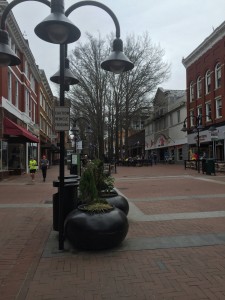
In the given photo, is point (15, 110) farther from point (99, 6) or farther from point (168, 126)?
point (168, 126)

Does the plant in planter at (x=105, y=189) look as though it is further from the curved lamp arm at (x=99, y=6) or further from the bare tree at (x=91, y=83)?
the bare tree at (x=91, y=83)

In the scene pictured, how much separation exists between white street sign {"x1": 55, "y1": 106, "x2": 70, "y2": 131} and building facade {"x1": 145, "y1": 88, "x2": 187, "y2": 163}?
140 ft

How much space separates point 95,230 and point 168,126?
51833 millimetres

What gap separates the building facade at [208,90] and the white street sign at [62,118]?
94.8ft

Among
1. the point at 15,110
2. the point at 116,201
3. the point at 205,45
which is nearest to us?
the point at 116,201

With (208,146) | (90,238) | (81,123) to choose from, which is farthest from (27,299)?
(81,123)

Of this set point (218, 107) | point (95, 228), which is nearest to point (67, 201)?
point (95, 228)

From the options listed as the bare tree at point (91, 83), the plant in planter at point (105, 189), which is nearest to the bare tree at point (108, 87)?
the bare tree at point (91, 83)

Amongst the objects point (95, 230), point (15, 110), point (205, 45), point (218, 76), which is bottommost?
point (95, 230)

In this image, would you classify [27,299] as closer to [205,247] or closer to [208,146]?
[205,247]

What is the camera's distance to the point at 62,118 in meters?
6.48

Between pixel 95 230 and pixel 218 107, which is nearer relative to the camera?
pixel 95 230

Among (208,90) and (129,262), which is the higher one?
(208,90)

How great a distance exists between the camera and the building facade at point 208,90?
36500 millimetres
